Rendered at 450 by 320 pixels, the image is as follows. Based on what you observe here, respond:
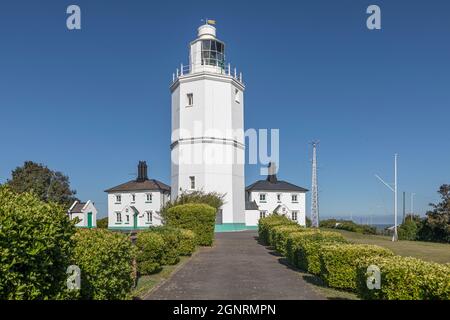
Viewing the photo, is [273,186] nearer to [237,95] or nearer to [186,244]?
[237,95]

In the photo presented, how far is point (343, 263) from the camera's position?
11938 millimetres

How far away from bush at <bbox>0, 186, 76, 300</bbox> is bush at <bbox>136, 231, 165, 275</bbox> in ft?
29.3

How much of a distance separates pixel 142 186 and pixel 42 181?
13647 millimetres

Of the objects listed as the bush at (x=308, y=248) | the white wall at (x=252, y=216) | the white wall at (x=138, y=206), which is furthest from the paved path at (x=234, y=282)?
the white wall at (x=138, y=206)

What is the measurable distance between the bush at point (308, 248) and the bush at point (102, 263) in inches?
269

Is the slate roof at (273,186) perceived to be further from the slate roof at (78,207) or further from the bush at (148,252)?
the bush at (148,252)

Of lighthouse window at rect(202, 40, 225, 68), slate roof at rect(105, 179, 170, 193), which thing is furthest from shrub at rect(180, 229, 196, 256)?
slate roof at rect(105, 179, 170, 193)

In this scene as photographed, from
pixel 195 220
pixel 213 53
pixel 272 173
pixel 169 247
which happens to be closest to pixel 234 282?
pixel 169 247

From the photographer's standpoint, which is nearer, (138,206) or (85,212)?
(85,212)

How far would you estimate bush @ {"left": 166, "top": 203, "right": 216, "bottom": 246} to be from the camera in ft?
87.8

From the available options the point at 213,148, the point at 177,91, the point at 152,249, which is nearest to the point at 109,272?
the point at 152,249
